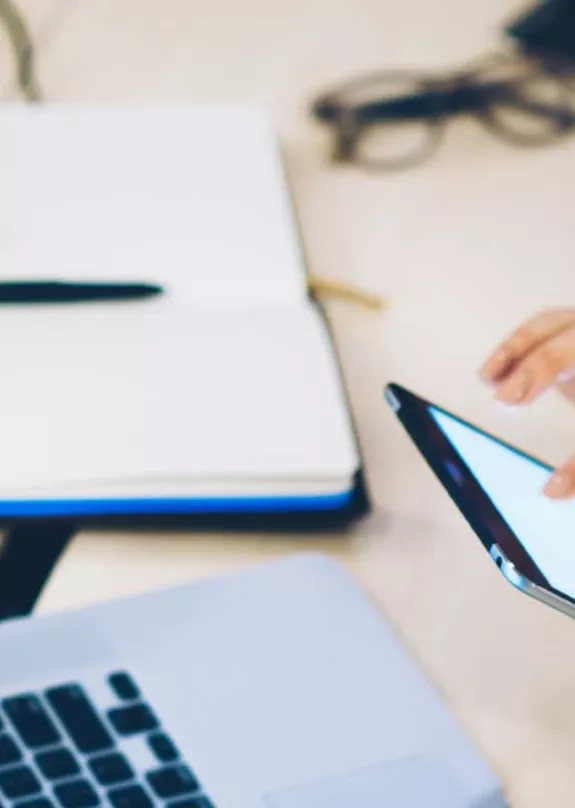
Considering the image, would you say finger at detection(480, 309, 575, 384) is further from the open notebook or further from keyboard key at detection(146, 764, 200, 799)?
keyboard key at detection(146, 764, 200, 799)

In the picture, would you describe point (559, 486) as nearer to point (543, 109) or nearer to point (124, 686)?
point (124, 686)

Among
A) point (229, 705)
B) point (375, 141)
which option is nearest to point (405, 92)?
point (375, 141)

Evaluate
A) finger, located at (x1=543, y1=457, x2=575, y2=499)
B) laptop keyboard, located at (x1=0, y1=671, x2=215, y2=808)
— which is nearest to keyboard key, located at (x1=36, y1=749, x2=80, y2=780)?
laptop keyboard, located at (x1=0, y1=671, x2=215, y2=808)

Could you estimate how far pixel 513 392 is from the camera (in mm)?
538

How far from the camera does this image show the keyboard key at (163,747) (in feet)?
1.31

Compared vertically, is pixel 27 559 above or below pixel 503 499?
below

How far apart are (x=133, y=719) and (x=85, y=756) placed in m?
0.03

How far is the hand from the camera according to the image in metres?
0.54

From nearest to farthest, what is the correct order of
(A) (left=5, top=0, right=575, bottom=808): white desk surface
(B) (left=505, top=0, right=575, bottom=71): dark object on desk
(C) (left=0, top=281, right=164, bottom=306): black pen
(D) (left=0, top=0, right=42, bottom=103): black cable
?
1. (A) (left=5, top=0, right=575, bottom=808): white desk surface
2. (C) (left=0, top=281, right=164, bottom=306): black pen
3. (D) (left=0, top=0, right=42, bottom=103): black cable
4. (B) (left=505, top=0, right=575, bottom=71): dark object on desk

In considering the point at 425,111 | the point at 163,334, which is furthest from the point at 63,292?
the point at 425,111

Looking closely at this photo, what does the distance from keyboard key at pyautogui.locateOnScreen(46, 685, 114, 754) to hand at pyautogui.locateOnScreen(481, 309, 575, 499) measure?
0.26 metres

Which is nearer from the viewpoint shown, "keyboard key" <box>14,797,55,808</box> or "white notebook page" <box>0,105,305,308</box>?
"keyboard key" <box>14,797,55,808</box>

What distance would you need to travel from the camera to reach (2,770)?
14.8 inches

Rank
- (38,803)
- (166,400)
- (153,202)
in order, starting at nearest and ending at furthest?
(38,803) < (166,400) < (153,202)
